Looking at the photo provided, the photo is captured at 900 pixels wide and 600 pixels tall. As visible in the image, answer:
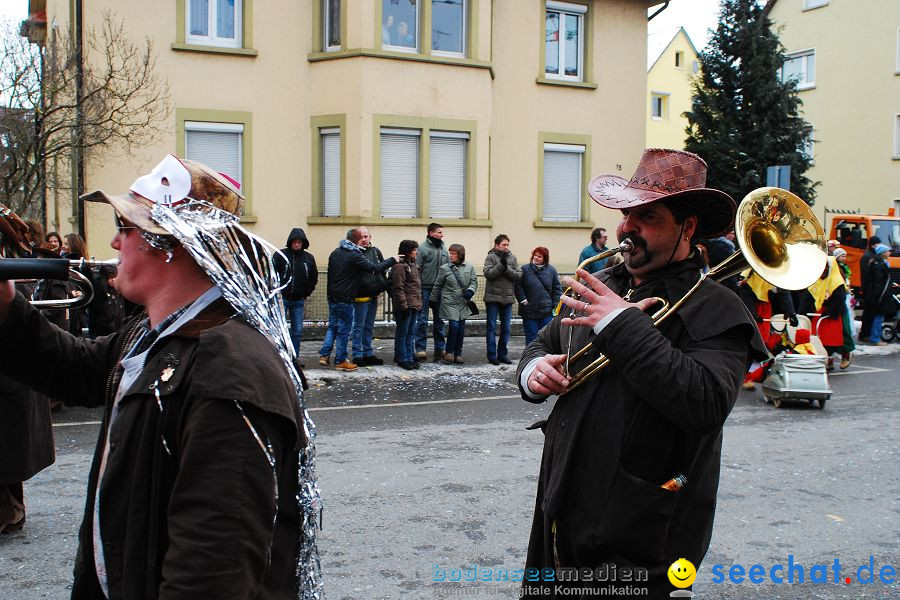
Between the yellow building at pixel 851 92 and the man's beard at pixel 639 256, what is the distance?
1075 inches

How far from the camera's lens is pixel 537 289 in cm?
1269

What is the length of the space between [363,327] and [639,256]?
9167 millimetres

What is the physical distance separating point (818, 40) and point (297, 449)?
34000mm

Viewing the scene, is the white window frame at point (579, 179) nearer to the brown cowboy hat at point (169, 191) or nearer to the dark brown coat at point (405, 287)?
the dark brown coat at point (405, 287)

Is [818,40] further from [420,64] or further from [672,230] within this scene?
[672,230]

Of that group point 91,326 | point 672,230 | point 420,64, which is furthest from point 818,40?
point 672,230

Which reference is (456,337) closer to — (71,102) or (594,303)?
(71,102)

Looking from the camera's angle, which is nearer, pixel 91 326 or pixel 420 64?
pixel 91 326

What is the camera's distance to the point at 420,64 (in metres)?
16.3

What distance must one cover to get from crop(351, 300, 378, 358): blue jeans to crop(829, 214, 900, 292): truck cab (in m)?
13.2

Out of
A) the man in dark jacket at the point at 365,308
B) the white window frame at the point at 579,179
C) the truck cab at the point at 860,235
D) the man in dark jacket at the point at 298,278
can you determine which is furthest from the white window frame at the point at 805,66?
the man in dark jacket at the point at 298,278

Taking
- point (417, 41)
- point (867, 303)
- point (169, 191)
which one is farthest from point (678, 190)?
point (867, 303)

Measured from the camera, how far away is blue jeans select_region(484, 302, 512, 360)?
12.5 m

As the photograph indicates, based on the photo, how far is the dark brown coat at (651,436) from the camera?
2.43m
